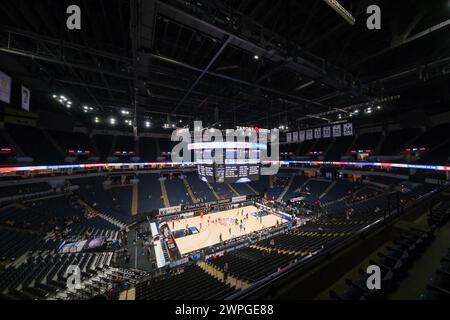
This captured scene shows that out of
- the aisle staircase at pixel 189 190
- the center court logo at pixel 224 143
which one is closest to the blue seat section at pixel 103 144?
the aisle staircase at pixel 189 190

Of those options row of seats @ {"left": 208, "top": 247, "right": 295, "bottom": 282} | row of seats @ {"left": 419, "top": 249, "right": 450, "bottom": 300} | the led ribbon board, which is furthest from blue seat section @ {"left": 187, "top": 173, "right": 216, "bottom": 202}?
row of seats @ {"left": 419, "top": 249, "right": 450, "bottom": 300}

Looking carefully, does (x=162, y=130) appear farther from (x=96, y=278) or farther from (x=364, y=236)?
(x=364, y=236)

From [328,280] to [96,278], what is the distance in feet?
42.6

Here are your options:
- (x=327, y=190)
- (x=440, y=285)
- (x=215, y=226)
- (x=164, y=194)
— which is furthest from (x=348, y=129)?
(x=164, y=194)

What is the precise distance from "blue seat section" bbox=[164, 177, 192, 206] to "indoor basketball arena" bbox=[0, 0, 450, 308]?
25 centimetres

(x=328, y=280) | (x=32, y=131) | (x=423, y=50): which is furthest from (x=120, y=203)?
(x=423, y=50)

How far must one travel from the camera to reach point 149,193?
84.3ft

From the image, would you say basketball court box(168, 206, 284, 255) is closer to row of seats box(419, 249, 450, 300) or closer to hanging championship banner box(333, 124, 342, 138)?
hanging championship banner box(333, 124, 342, 138)

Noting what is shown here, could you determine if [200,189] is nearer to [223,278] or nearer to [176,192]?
[176,192]

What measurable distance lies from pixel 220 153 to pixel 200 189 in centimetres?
1171

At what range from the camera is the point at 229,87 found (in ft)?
39.8

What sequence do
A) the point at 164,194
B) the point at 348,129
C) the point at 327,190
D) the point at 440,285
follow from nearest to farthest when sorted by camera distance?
the point at 440,285 → the point at 348,129 → the point at 164,194 → the point at 327,190

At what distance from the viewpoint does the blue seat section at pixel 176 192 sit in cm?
2566

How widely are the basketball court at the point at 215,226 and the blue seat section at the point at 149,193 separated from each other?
12.1ft
